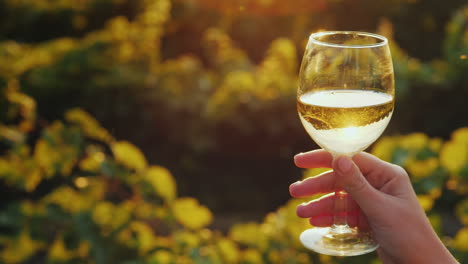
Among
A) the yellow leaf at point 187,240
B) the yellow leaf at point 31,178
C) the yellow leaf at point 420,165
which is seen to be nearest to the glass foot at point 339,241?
the yellow leaf at point 187,240

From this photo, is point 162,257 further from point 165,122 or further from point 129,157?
point 165,122

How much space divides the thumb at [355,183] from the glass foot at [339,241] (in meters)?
0.20

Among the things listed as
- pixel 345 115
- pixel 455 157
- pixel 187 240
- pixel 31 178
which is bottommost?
pixel 187 240

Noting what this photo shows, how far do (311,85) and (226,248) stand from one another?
1.58 metres

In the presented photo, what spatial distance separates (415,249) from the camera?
198 centimetres

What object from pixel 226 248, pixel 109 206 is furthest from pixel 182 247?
pixel 109 206

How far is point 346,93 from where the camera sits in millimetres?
1905

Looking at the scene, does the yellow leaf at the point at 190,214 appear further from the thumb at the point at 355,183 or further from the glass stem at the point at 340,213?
the thumb at the point at 355,183

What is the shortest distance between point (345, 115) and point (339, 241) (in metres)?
0.58

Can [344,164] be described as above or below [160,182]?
above

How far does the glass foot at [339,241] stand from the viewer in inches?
82.7

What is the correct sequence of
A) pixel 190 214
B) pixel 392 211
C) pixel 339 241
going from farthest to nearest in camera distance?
pixel 190 214, pixel 339 241, pixel 392 211

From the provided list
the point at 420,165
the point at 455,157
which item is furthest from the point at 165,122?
the point at 455,157

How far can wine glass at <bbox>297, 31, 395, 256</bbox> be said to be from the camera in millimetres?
1827
